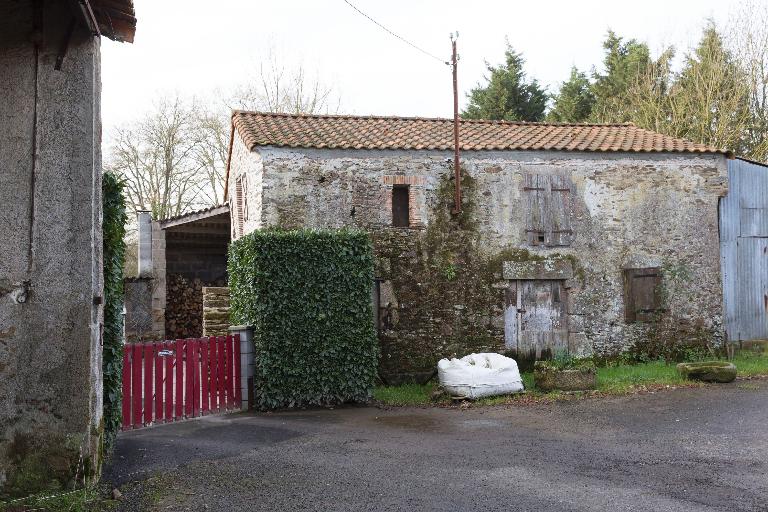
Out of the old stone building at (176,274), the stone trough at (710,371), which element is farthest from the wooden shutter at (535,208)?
the old stone building at (176,274)

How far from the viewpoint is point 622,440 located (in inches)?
285

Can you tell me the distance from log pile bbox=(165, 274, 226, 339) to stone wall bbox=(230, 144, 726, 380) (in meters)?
5.11

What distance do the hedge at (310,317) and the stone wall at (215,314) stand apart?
3.18 meters

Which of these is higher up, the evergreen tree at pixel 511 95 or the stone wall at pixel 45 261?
the evergreen tree at pixel 511 95

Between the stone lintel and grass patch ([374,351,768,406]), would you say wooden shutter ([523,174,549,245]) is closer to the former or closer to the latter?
the stone lintel

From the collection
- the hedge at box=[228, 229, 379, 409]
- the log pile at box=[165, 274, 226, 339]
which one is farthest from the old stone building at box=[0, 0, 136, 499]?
the log pile at box=[165, 274, 226, 339]

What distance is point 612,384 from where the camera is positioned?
10.8 metres

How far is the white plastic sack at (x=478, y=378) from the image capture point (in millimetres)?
10250

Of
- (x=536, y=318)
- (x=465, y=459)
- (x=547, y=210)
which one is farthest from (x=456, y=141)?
(x=465, y=459)

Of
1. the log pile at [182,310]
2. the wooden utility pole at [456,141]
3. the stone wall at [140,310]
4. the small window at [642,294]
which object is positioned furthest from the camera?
the log pile at [182,310]

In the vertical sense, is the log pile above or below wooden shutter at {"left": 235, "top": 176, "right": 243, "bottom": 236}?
below

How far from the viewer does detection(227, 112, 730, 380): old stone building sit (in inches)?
485

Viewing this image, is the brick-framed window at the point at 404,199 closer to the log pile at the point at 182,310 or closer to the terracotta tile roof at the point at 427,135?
the terracotta tile roof at the point at 427,135

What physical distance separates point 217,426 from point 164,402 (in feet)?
2.61
